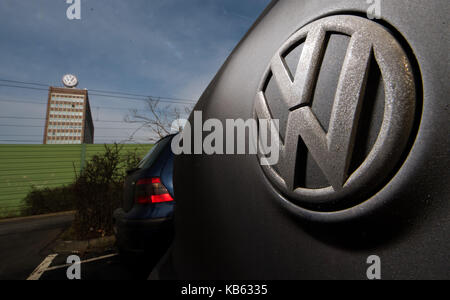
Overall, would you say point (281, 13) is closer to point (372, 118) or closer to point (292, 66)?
point (292, 66)

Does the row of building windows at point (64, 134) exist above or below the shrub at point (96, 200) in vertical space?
above

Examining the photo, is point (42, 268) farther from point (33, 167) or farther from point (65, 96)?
point (65, 96)

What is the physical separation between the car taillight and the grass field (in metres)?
6.99

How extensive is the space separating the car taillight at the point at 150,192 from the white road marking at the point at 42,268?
175 centimetres

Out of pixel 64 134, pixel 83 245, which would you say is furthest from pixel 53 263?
pixel 64 134

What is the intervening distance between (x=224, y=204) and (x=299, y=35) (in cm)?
37

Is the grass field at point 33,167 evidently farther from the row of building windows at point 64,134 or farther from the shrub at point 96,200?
the row of building windows at point 64,134

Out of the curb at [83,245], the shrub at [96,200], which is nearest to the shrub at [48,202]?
the shrub at [96,200]

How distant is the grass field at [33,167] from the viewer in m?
8.32

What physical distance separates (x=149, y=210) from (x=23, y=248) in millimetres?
3496

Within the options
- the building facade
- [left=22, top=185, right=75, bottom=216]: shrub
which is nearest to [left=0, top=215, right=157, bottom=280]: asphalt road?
[left=22, top=185, right=75, bottom=216]: shrub

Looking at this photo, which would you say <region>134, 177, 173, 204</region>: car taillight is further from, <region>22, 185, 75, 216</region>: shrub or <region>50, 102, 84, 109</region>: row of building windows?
<region>50, 102, 84, 109</region>: row of building windows

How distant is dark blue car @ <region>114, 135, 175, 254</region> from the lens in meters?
1.97

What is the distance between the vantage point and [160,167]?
2.21 m
